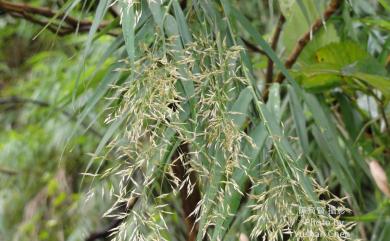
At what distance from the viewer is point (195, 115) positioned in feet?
2.35

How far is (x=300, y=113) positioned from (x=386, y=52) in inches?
11.4

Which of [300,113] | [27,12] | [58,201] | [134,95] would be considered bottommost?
[58,201]

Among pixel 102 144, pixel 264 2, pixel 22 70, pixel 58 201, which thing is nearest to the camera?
pixel 102 144

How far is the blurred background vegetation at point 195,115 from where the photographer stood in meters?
0.68

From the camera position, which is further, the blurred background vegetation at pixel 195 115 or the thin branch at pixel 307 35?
the thin branch at pixel 307 35

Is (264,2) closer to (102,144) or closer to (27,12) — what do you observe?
(27,12)

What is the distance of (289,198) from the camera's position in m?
Answer: 0.68

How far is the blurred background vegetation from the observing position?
2.23 ft

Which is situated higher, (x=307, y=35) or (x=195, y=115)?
(x=195, y=115)

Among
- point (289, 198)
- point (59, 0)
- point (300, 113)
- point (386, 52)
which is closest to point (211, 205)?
point (289, 198)

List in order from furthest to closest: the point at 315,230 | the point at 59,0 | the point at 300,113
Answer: the point at 59,0, the point at 300,113, the point at 315,230

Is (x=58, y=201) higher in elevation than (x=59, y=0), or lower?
lower

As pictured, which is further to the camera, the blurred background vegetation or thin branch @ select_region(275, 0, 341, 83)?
thin branch @ select_region(275, 0, 341, 83)

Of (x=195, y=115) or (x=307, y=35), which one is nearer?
(x=195, y=115)
